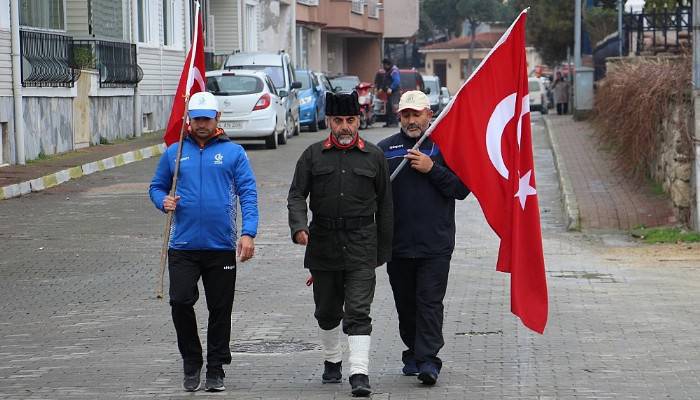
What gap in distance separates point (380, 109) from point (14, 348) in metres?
31.7

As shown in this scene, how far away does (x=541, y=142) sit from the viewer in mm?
31578

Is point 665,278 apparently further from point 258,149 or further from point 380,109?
point 380,109

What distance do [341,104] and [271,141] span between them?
2102 cm

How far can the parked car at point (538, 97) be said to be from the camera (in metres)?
65.0

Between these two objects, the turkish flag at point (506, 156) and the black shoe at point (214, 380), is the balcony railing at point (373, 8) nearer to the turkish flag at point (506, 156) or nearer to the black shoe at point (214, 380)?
the turkish flag at point (506, 156)

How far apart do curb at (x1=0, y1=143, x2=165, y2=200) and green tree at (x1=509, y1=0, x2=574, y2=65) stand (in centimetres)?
3471

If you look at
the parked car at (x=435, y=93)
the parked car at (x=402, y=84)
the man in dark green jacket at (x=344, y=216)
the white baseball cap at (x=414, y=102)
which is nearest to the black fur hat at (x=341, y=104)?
the man in dark green jacket at (x=344, y=216)

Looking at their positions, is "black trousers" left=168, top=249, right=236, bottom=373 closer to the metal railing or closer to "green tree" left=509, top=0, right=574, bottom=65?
the metal railing

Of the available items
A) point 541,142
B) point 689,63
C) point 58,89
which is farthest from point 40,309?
point 541,142

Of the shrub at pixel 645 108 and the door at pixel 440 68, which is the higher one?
the shrub at pixel 645 108

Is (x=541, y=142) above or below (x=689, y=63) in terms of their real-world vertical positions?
below

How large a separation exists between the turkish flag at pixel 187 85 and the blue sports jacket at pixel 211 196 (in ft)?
2.01

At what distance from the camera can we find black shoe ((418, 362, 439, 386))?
25.3 ft

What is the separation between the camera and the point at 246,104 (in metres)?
27.7
